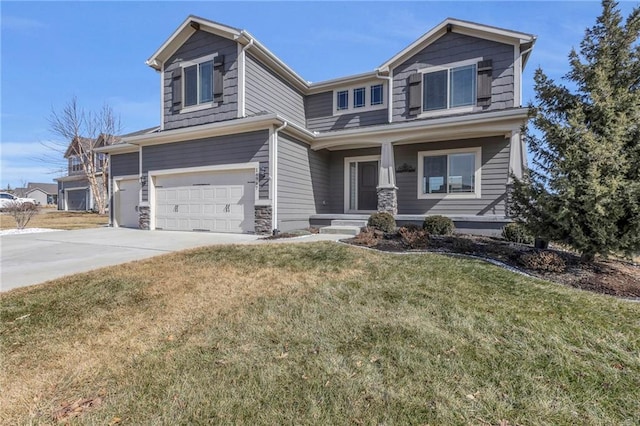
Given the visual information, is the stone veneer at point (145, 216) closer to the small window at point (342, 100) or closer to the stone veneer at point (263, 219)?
the stone veneer at point (263, 219)

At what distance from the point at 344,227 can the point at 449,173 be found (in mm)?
4419

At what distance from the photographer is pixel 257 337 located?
3119 mm

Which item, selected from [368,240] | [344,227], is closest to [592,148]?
[368,240]

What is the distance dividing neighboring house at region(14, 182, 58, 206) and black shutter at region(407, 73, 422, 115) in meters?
63.2

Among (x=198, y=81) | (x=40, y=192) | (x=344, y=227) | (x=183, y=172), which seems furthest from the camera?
(x=40, y=192)

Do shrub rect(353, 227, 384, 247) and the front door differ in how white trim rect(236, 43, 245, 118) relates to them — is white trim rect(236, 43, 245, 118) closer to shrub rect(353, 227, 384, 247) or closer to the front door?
the front door

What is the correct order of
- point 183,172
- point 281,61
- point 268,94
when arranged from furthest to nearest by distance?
point 281,61
point 268,94
point 183,172

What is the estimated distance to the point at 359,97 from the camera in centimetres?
1279

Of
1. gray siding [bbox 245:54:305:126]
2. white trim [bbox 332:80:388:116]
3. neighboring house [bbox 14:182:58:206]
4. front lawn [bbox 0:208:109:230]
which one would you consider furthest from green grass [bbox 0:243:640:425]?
neighboring house [bbox 14:182:58:206]

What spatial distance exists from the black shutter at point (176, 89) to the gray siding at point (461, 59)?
8.37 m

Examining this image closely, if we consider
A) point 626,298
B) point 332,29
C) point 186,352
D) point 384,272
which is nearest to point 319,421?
point 186,352

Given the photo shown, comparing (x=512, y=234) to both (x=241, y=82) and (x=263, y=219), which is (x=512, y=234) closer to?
(x=263, y=219)

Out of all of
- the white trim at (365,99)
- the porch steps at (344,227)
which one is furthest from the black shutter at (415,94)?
the porch steps at (344,227)

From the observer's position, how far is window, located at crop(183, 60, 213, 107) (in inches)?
449
